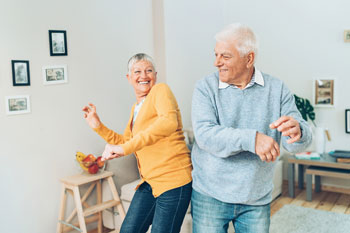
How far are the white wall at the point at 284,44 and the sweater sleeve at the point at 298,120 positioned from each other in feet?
8.11

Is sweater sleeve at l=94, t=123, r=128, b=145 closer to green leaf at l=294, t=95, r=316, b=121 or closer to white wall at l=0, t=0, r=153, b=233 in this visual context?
white wall at l=0, t=0, r=153, b=233

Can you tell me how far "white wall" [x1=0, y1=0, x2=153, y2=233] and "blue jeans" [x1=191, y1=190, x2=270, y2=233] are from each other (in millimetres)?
1748

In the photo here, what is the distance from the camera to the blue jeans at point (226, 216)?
157 cm

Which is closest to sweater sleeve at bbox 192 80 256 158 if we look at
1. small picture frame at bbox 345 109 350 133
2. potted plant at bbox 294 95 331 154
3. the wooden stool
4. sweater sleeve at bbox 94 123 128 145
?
sweater sleeve at bbox 94 123 128 145

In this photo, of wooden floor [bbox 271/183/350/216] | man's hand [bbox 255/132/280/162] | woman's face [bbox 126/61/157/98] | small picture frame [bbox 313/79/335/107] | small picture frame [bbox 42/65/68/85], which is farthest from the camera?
small picture frame [bbox 313/79/335/107]

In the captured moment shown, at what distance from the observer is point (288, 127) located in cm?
137

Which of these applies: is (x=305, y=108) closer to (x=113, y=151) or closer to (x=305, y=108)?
(x=305, y=108)

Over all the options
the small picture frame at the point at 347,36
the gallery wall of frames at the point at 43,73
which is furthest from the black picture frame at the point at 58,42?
the small picture frame at the point at 347,36

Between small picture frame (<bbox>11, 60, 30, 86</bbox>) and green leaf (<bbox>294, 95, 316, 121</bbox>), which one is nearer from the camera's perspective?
small picture frame (<bbox>11, 60, 30, 86</bbox>)

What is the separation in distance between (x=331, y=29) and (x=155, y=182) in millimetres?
3224

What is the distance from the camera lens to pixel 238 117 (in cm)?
154

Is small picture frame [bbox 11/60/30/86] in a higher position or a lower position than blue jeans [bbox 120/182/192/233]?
higher

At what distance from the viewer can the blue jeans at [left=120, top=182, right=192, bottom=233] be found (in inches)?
69.4

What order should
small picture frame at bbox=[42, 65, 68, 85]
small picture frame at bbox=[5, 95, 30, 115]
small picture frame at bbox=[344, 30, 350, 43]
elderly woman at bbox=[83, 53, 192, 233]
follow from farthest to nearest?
small picture frame at bbox=[344, 30, 350, 43], small picture frame at bbox=[42, 65, 68, 85], small picture frame at bbox=[5, 95, 30, 115], elderly woman at bbox=[83, 53, 192, 233]
